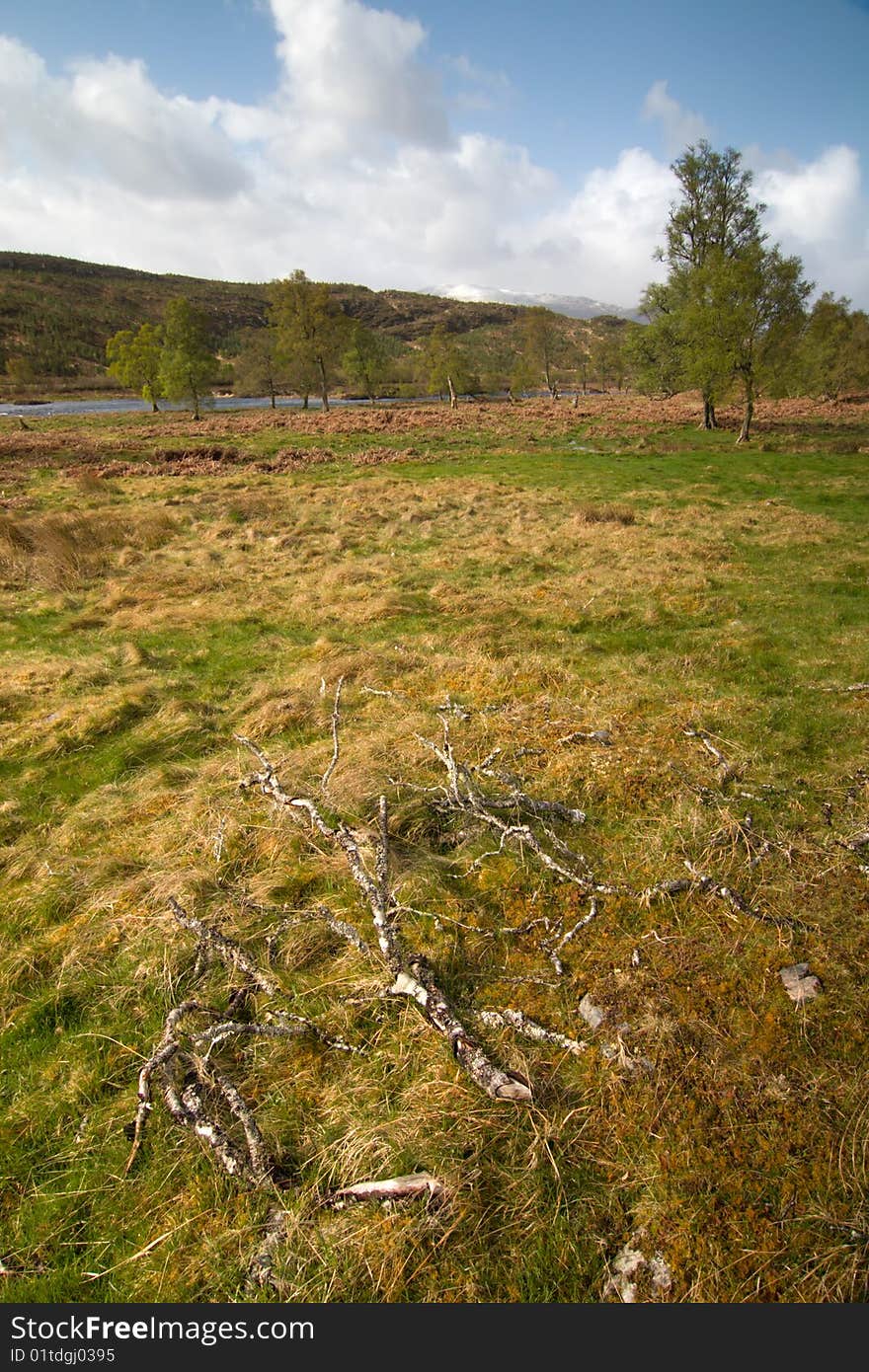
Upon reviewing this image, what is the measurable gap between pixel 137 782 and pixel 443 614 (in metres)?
5.84

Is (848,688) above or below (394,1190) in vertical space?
above

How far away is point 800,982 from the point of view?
11.0 ft

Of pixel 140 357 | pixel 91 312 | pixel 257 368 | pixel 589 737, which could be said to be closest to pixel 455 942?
pixel 589 737

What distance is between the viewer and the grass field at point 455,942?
2.42 meters

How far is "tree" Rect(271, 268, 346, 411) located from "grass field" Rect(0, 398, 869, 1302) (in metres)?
58.1

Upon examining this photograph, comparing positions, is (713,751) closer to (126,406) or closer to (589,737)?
(589,737)

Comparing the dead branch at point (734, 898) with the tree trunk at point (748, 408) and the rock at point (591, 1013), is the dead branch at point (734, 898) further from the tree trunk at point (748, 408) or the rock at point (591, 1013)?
the tree trunk at point (748, 408)

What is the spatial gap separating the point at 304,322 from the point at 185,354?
54.0 feet

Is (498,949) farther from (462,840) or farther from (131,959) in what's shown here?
(131,959)

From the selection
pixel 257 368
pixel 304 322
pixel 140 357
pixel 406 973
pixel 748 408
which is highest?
pixel 257 368

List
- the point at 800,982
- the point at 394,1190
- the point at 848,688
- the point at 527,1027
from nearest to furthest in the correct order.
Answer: the point at 394,1190
the point at 527,1027
the point at 800,982
the point at 848,688

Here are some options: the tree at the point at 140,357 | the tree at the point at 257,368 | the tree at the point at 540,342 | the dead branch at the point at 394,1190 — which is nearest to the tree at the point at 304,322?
the tree at the point at 140,357

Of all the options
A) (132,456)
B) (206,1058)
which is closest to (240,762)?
(206,1058)

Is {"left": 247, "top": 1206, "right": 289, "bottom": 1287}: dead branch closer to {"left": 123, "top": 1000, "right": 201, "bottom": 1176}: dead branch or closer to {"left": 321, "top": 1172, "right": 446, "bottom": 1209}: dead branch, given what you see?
{"left": 321, "top": 1172, "right": 446, "bottom": 1209}: dead branch
